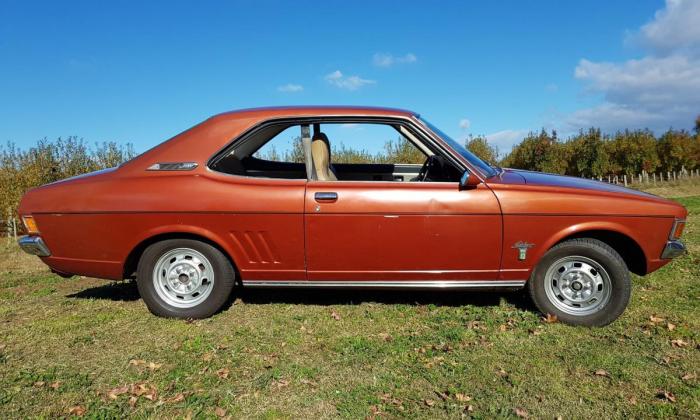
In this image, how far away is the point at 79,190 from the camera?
13.6ft

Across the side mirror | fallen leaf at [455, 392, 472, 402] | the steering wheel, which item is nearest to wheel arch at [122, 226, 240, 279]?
the steering wheel

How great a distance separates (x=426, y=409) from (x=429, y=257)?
147 cm

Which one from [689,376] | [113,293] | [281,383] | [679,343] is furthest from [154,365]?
[679,343]

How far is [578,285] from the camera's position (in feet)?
13.1

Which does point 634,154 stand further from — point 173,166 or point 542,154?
point 173,166

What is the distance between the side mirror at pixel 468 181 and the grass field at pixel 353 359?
120 cm

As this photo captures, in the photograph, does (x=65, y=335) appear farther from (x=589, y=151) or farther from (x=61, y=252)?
(x=589, y=151)

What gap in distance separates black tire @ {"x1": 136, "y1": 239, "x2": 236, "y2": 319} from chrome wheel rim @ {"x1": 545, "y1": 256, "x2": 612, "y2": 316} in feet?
9.34

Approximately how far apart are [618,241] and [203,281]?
12.3ft

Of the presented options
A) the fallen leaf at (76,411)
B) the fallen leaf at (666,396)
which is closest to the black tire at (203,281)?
the fallen leaf at (76,411)

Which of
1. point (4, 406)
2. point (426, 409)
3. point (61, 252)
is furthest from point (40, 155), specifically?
point (426, 409)

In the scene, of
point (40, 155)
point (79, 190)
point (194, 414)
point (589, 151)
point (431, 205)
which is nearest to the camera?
point (194, 414)

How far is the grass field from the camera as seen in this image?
280 centimetres

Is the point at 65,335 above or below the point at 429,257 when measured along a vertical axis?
below
